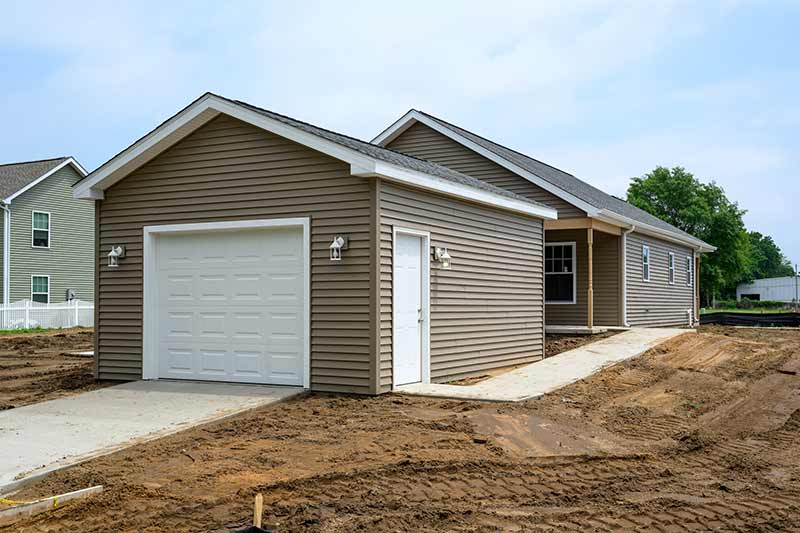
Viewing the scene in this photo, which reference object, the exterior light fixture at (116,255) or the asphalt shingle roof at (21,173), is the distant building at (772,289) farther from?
the exterior light fixture at (116,255)

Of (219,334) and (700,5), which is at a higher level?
(700,5)

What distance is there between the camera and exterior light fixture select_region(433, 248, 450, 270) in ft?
37.7

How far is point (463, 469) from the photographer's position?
21.8 feet

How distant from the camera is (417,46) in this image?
50.4 feet

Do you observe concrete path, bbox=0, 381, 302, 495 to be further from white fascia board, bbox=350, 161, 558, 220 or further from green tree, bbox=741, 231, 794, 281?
green tree, bbox=741, 231, 794, 281

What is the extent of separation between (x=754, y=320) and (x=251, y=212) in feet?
71.4

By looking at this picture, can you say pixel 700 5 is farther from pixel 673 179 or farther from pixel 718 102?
pixel 673 179

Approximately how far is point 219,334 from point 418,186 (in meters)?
3.55

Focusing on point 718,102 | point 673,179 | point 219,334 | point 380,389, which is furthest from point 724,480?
point 673,179

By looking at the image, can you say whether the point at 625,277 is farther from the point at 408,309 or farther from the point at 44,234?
the point at 44,234

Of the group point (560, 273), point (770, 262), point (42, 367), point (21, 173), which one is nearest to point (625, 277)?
point (560, 273)

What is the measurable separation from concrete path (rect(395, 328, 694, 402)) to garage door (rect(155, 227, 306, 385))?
1.82 m

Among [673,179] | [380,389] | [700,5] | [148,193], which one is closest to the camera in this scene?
[380,389]

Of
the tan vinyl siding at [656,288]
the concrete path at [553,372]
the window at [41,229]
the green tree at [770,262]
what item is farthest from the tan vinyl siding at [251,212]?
the green tree at [770,262]
